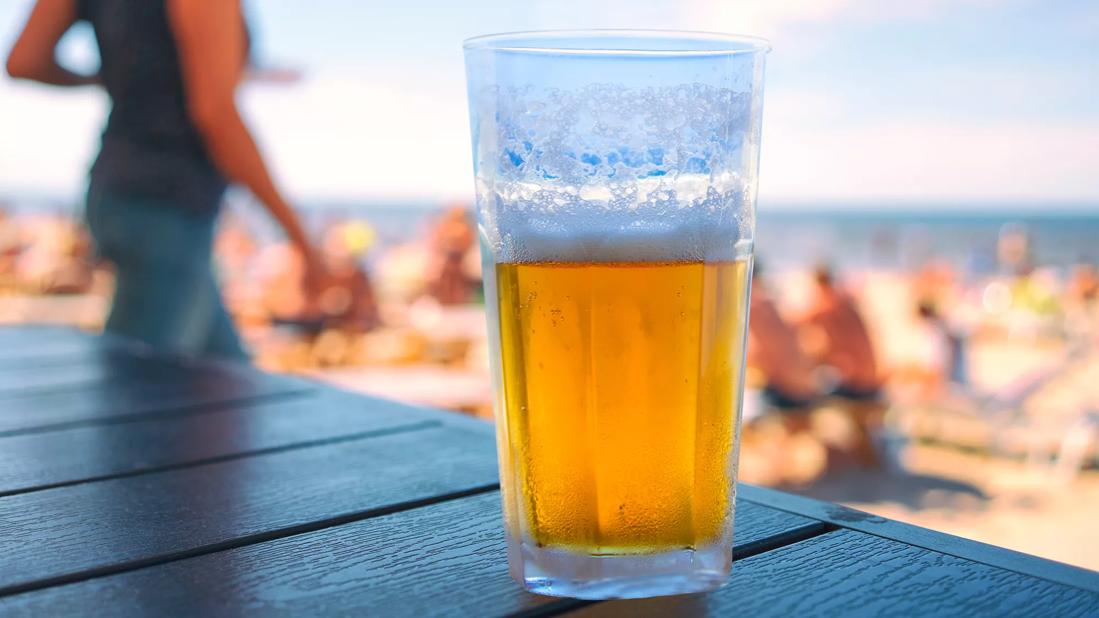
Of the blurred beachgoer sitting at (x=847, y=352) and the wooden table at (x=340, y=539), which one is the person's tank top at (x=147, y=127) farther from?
the blurred beachgoer sitting at (x=847, y=352)

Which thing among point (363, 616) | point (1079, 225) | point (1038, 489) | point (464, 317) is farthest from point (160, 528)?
point (1079, 225)

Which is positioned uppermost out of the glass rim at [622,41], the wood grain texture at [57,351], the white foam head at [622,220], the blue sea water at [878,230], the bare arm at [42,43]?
the bare arm at [42,43]

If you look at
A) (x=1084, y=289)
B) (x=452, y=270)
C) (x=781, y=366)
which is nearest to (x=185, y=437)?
(x=781, y=366)

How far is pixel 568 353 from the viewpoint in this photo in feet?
1.69

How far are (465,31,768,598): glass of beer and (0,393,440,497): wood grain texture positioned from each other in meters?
0.40

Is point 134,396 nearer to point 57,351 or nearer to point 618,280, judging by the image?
point 57,351

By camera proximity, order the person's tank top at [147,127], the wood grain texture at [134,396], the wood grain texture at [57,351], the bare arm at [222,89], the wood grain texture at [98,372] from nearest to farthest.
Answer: the wood grain texture at [134,396]
the wood grain texture at [98,372]
the wood grain texture at [57,351]
the bare arm at [222,89]
the person's tank top at [147,127]

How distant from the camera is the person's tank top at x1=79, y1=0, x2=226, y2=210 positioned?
5.94 feet

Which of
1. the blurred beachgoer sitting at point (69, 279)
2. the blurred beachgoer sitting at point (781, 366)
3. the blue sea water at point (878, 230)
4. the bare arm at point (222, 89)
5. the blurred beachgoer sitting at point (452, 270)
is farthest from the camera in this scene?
the blue sea water at point (878, 230)

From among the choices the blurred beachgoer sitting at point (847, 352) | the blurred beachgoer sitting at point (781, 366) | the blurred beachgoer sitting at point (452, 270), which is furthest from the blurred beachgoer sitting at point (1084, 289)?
the blurred beachgoer sitting at point (781, 366)

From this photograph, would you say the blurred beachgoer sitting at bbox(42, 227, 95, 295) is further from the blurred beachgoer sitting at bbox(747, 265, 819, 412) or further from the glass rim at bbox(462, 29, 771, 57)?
the glass rim at bbox(462, 29, 771, 57)

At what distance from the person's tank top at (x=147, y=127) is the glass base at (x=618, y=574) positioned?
5.04 ft

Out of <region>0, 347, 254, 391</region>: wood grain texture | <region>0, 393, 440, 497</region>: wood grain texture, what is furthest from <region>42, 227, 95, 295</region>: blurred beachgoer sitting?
<region>0, 393, 440, 497</region>: wood grain texture

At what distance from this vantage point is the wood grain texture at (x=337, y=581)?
48 centimetres
